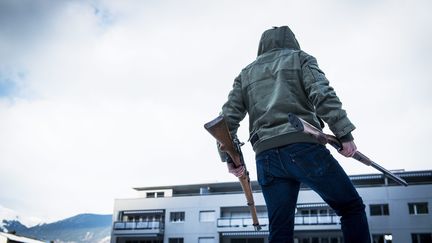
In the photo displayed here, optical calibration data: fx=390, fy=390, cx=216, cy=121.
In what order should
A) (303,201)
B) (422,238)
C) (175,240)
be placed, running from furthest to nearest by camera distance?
(175,240) → (303,201) → (422,238)

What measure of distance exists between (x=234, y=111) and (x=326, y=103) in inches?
33.8

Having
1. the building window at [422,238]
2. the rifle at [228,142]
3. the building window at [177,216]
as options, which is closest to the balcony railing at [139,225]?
the building window at [177,216]

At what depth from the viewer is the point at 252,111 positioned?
9.80ft

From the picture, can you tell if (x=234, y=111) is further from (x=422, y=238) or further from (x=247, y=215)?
(x=247, y=215)

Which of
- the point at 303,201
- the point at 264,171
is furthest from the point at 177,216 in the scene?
the point at 264,171

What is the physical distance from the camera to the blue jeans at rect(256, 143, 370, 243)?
7.89 ft

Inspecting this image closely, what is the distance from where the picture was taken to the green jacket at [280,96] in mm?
2512

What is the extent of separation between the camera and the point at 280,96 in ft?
9.02

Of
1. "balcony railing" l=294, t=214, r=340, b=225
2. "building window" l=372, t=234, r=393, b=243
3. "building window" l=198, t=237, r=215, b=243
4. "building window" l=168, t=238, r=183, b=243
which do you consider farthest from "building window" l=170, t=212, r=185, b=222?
"building window" l=372, t=234, r=393, b=243

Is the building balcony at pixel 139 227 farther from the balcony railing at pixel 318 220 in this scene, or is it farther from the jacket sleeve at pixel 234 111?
the jacket sleeve at pixel 234 111

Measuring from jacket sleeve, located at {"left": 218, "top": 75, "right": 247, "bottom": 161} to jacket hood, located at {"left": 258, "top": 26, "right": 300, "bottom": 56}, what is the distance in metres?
0.40

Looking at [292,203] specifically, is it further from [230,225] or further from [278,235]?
[230,225]

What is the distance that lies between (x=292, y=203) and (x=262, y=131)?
1.77ft

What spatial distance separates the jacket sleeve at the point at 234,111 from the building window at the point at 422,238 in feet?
116
